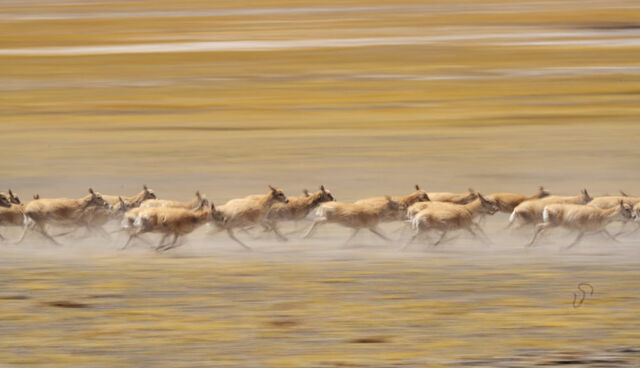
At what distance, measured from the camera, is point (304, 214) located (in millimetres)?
10883

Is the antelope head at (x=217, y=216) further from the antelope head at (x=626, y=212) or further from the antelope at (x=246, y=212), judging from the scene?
the antelope head at (x=626, y=212)

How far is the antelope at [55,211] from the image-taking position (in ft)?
34.2

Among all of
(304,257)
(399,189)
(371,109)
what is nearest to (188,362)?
(304,257)

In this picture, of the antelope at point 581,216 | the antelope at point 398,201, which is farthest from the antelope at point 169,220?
the antelope at point 581,216

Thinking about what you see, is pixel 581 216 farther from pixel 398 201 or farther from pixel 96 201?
pixel 96 201

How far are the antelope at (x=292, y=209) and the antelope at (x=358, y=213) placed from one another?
170 mm

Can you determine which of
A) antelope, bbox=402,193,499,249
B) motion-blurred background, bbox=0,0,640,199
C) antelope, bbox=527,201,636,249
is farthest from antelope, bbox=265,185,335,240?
motion-blurred background, bbox=0,0,640,199

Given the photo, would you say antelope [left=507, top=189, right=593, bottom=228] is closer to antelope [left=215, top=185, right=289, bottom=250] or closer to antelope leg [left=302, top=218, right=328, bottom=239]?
antelope leg [left=302, top=218, right=328, bottom=239]

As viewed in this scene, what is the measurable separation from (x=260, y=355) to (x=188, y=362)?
45cm

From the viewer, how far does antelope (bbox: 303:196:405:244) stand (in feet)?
34.4

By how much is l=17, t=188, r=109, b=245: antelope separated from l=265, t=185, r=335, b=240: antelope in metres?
1.48

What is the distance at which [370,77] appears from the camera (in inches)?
1029

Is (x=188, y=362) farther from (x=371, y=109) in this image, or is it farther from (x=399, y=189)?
(x=371, y=109)

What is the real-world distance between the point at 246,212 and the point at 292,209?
1.60 feet
